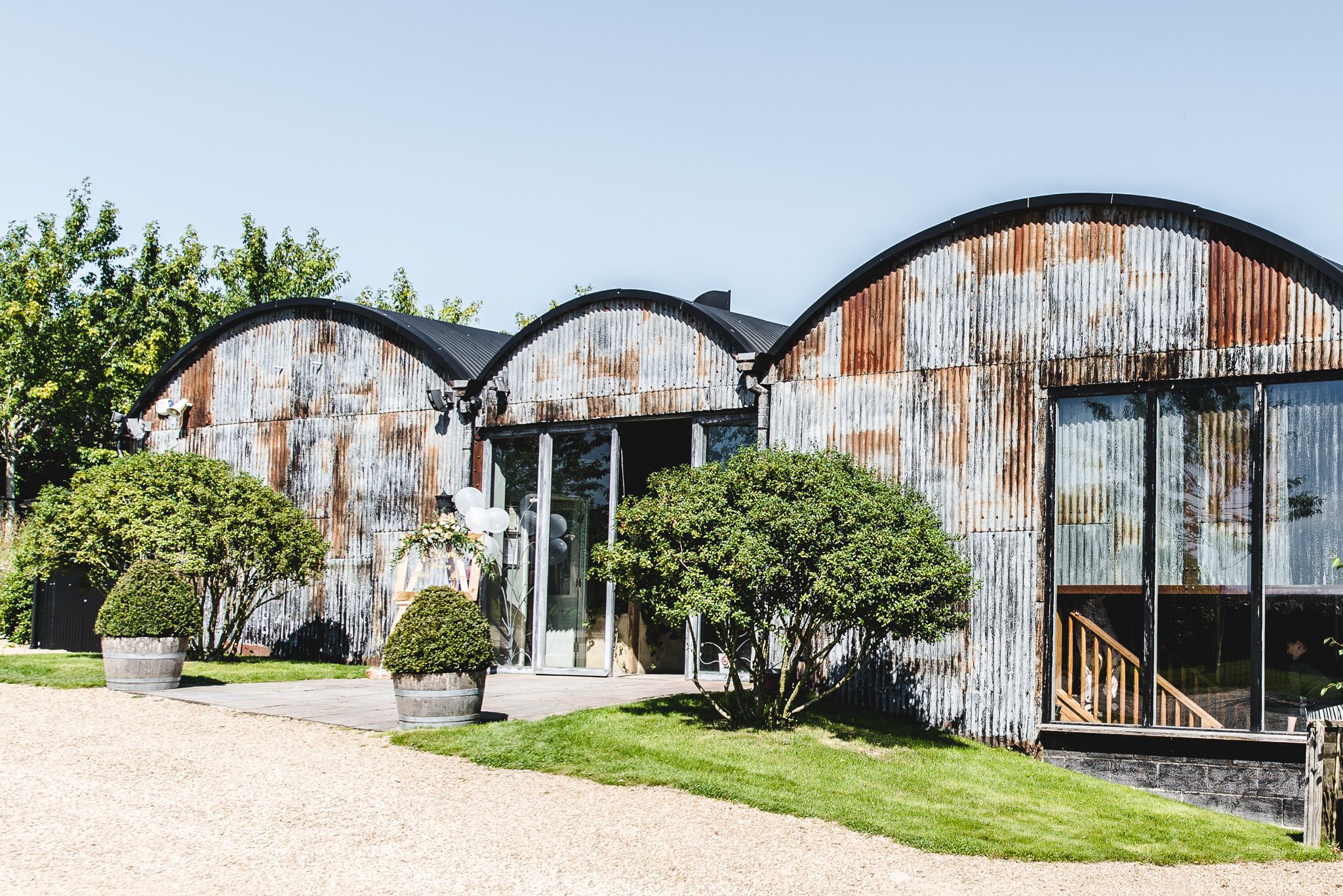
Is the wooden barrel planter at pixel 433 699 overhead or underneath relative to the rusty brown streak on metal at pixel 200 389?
underneath

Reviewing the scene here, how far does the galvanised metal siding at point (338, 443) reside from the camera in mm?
17812

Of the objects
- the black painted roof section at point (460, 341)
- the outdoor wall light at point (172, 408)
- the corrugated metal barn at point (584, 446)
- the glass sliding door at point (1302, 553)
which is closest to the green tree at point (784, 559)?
the glass sliding door at point (1302, 553)

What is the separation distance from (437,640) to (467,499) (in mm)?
5185

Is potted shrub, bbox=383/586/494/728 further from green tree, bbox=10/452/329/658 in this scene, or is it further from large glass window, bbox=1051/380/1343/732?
green tree, bbox=10/452/329/658

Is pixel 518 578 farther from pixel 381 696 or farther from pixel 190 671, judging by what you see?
pixel 190 671

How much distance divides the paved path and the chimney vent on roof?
5.74 m

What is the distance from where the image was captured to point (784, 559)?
11148mm

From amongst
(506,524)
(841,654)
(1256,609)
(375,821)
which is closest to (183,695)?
(506,524)

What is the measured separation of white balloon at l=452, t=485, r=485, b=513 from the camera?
640 inches

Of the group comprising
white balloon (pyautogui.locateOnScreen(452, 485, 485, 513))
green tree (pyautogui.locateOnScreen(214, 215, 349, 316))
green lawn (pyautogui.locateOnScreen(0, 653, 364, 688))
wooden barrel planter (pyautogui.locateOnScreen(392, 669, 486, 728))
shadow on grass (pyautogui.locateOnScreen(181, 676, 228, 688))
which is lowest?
green lawn (pyautogui.locateOnScreen(0, 653, 364, 688))

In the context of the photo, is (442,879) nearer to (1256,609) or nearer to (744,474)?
(744,474)

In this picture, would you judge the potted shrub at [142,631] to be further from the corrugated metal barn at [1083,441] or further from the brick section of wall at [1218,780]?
the brick section of wall at [1218,780]

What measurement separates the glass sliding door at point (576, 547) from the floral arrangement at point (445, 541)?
99cm

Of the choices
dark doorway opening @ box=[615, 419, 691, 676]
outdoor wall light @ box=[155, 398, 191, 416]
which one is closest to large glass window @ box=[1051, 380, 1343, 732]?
dark doorway opening @ box=[615, 419, 691, 676]
